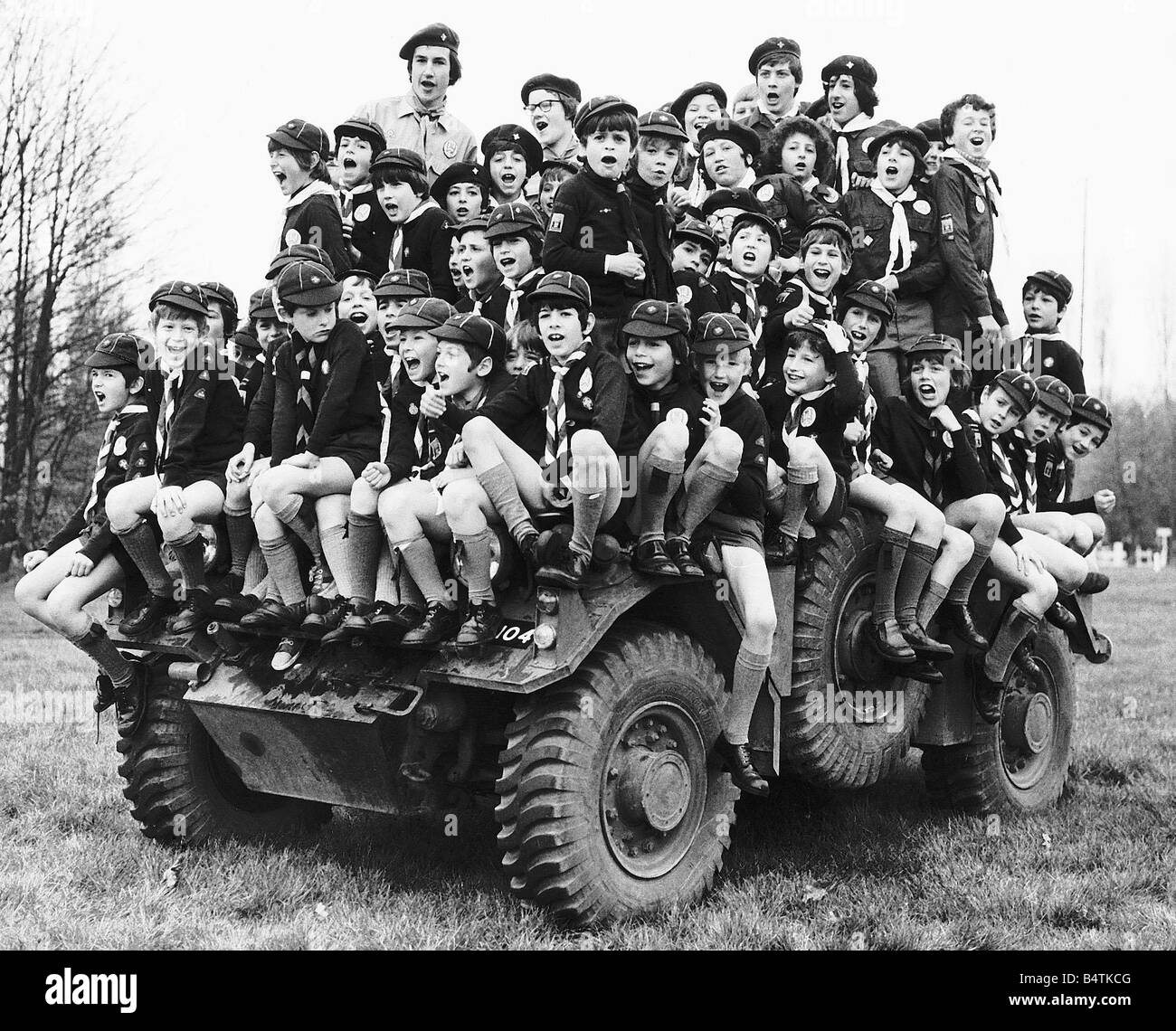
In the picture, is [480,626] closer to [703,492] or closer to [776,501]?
[703,492]

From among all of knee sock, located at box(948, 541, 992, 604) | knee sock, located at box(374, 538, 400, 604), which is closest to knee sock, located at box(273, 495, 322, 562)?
knee sock, located at box(374, 538, 400, 604)

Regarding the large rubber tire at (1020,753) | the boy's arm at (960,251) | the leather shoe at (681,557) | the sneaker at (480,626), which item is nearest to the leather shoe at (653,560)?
the leather shoe at (681,557)

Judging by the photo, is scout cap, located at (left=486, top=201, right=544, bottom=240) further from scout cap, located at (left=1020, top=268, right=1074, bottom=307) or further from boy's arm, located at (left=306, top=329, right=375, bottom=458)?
scout cap, located at (left=1020, top=268, right=1074, bottom=307)

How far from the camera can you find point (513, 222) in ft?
21.1

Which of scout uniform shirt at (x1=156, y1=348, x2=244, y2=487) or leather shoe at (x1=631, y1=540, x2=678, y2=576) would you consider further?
scout uniform shirt at (x1=156, y1=348, x2=244, y2=487)

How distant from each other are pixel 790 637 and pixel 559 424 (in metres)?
1.59

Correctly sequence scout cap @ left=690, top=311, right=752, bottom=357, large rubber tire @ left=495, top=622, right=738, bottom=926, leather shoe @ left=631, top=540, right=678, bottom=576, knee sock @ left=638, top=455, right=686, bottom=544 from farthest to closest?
scout cap @ left=690, top=311, right=752, bottom=357
knee sock @ left=638, top=455, right=686, bottom=544
leather shoe @ left=631, top=540, right=678, bottom=576
large rubber tire @ left=495, top=622, right=738, bottom=926

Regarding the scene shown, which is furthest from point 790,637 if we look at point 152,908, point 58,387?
point 58,387

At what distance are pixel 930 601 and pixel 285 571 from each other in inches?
121

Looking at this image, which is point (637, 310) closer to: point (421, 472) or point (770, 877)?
point (421, 472)

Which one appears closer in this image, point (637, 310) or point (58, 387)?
point (637, 310)

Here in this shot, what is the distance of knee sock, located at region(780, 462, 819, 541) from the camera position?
628cm

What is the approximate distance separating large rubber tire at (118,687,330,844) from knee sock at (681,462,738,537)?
8.32ft
